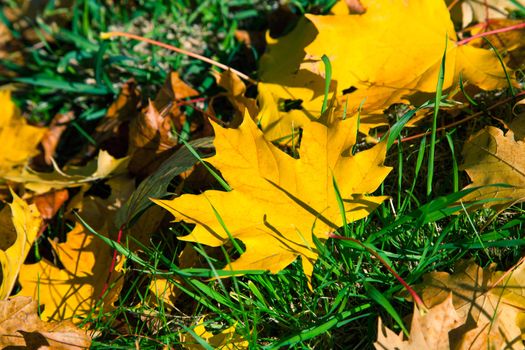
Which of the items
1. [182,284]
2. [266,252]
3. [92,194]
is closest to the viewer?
[266,252]

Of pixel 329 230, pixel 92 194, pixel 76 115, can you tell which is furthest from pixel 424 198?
pixel 76 115

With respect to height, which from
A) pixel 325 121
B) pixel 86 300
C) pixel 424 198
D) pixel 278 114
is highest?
pixel 325 121

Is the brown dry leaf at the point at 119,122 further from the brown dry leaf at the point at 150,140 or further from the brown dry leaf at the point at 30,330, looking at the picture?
the brown dry leaf at the point at 30,330

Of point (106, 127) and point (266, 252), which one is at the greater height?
point (266, 252)

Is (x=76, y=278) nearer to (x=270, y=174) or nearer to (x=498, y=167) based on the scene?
(x=270, y=174)

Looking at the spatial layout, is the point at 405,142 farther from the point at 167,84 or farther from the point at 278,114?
the point at 167,84

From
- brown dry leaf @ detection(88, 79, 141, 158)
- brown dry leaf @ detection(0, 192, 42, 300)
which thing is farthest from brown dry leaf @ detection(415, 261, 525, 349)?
brown dry leaf @ detection(88, 79, 141, 158)
